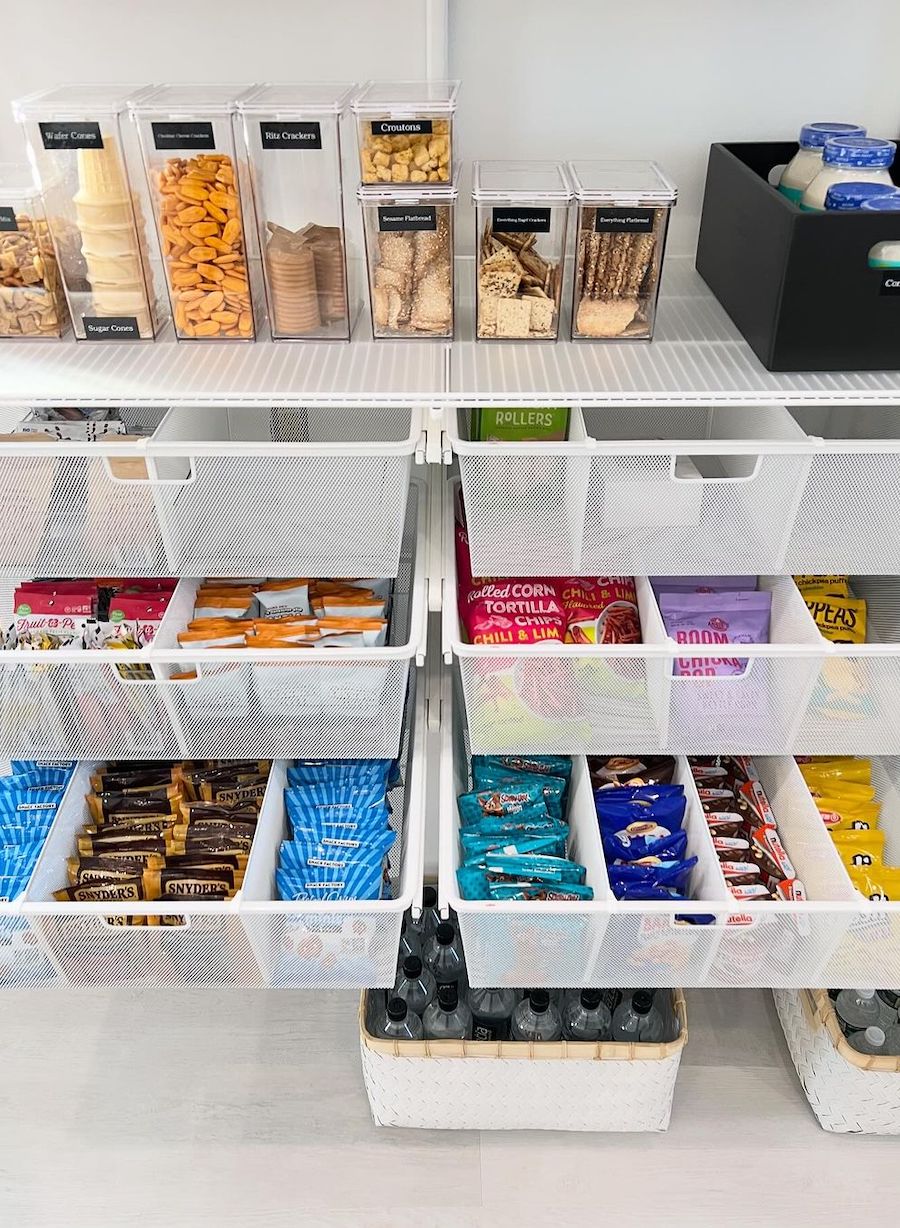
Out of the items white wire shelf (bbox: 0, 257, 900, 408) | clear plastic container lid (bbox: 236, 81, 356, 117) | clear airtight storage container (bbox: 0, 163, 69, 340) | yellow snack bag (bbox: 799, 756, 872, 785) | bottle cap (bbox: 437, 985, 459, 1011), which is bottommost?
bottle cap (bbox: 437, 985, 459, 1011)

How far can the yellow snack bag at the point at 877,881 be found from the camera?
1.51 meters

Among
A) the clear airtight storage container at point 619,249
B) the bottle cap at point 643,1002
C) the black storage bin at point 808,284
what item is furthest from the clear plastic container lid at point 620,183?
the bottle cap at point 643,1002

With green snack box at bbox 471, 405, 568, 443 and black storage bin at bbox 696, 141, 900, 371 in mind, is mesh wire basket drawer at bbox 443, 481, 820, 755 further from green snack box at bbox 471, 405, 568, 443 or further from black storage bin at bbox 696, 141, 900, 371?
black storage bin at bbox 696, 141, 900, 371

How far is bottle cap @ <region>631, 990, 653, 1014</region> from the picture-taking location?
148 centimetres

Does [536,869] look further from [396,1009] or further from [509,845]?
[396,1009]

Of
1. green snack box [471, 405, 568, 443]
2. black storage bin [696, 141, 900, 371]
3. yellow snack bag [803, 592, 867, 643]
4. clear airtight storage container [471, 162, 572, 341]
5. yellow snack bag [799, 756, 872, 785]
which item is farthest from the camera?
yellow snack bag [799, 756, 872, 785]

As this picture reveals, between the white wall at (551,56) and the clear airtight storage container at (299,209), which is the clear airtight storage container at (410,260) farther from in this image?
the white wall at (551,56)

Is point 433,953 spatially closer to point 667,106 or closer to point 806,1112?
point 806,1112

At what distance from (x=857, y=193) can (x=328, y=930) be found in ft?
3.71

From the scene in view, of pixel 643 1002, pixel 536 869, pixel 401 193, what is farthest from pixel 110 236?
pixel 643 1002

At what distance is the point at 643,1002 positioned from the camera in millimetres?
1488

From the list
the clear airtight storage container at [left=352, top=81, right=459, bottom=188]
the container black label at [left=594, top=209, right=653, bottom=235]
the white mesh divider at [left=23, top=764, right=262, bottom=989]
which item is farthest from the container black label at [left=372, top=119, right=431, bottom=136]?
the white mesh divider at [left=23, top=764, right=262, bottom=989]

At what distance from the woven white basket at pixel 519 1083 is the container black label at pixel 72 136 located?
130 cm

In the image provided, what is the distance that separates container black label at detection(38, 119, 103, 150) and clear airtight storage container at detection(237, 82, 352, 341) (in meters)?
0.18
